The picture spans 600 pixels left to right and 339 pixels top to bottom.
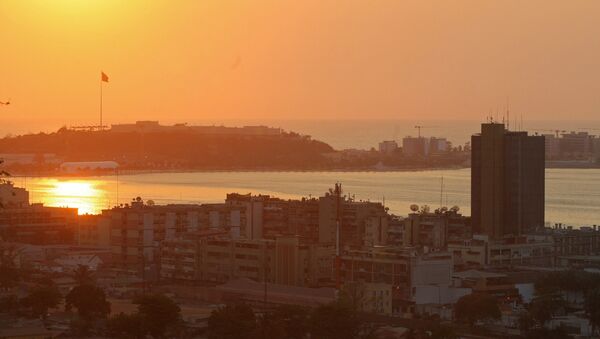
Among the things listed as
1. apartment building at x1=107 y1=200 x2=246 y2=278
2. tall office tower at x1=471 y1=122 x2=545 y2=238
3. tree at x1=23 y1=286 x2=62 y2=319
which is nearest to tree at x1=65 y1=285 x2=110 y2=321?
tree at x1=23 y1=286 x2=62 y2=319

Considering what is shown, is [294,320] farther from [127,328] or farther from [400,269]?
[400,269]

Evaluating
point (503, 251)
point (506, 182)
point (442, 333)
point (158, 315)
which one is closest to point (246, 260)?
point (503, 251)

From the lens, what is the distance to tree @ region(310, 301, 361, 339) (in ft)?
37.0

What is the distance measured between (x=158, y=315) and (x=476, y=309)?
2.55 metres

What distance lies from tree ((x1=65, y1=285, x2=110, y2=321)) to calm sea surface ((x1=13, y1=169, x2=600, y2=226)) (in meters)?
12.2

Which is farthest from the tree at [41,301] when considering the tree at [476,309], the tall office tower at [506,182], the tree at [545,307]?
the tall office tower at [506,182]

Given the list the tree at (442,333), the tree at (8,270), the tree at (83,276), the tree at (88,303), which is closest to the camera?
the tree at (442,333)

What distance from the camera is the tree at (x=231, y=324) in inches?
448

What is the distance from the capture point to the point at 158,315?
1173 centimetres

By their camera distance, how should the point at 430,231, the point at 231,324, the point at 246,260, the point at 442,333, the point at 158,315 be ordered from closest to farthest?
the point at 442,333, the point at 231,324, the point at 158,315, the point at 246,260, the point at 430,231

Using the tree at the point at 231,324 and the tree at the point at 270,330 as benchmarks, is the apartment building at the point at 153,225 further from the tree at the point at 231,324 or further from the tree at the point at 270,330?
the tree at the point at 270,330

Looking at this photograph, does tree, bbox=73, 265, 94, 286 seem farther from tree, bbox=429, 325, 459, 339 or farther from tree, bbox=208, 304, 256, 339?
tree, bbox=429, 325, 459, 339

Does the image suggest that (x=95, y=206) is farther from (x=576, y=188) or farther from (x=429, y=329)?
(x=429, y=329)

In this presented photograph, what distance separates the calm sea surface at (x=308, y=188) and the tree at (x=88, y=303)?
1219cm
